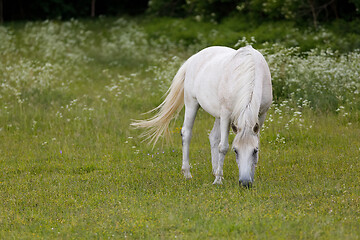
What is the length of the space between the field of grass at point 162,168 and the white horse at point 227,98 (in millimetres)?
457

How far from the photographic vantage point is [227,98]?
21.8 ft

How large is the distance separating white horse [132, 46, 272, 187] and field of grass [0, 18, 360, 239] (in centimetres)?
46

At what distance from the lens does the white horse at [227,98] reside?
239 inches

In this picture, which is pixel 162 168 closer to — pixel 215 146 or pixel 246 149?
pixel 215 146

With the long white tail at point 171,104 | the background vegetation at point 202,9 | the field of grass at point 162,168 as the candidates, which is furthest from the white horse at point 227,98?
the background vegetation at point 202,9

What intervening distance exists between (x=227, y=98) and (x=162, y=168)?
6.92 ft

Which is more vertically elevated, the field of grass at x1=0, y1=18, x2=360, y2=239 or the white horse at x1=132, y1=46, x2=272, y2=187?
the white horse at x1=132, y1=46, x2=272, y2=187

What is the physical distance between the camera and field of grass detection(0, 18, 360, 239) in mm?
5414

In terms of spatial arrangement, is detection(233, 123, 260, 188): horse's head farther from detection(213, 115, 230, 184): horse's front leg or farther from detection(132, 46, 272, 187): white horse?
detection(213, 115, 230, 184): horse's front leg

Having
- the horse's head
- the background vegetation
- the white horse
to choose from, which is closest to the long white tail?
the white horse

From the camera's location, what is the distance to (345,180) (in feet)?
23.0

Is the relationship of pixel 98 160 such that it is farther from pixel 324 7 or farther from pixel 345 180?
pixel 324 7

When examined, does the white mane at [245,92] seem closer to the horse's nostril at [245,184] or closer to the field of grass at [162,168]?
the horse's nostril at [245,184]

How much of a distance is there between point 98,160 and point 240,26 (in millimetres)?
12091
